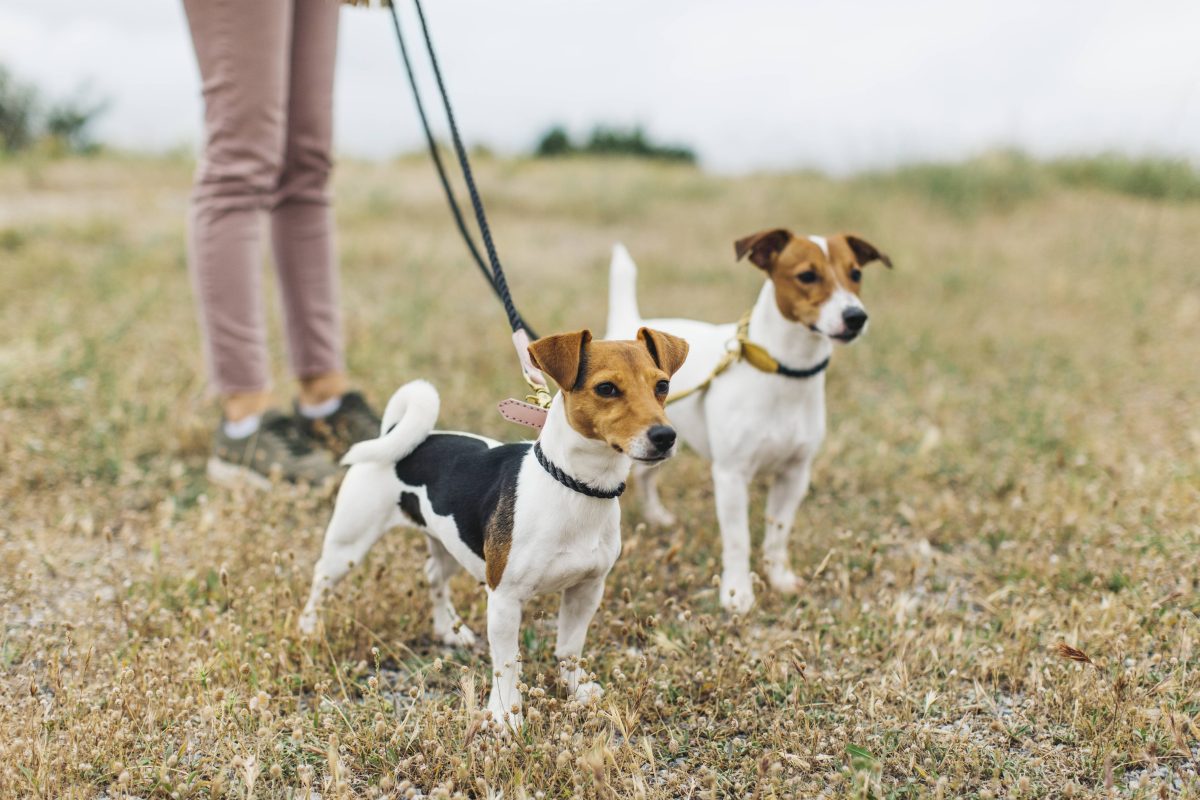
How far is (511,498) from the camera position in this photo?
2.29 metres

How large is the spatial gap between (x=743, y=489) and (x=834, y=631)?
1.81 feet

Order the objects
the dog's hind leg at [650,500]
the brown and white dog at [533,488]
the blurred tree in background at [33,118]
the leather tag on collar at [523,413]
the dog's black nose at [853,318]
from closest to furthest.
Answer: the brown and white dog at [533,488] < the leather tag on collar at [523,413] < the dog's black nose at [853,318] < the dog's hind leg at [650,500] < the blurred tree in background at [33,118]

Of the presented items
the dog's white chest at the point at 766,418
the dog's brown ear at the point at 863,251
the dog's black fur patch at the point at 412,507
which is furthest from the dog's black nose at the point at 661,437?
the dog's brown ear at the point at 863,251

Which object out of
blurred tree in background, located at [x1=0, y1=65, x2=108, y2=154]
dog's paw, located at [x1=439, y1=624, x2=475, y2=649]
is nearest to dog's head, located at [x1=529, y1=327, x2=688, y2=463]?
dog's paw, located at [x1=439, y1=624, x2=475, y2=649]

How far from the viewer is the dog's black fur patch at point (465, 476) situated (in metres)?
2.38

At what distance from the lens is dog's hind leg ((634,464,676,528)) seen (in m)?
3.79

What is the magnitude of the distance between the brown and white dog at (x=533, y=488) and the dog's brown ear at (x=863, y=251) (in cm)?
121

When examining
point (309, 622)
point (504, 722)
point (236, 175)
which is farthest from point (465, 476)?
point (236, 175)

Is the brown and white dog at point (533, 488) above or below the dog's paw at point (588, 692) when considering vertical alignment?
above

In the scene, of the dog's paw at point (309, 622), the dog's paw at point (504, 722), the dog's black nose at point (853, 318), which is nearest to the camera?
the dog's paw at point (504, 722)

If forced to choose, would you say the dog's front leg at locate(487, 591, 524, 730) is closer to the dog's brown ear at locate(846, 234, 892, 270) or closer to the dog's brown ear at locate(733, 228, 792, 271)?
the dog's brown ear at locate(733, 228, 792, 271)

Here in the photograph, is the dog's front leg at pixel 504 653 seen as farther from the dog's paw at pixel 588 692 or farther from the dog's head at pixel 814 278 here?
the dog's head at pixel 814 278

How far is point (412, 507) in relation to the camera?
2590mm

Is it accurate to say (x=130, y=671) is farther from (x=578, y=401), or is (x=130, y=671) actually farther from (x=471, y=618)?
(x=578, y=401)
